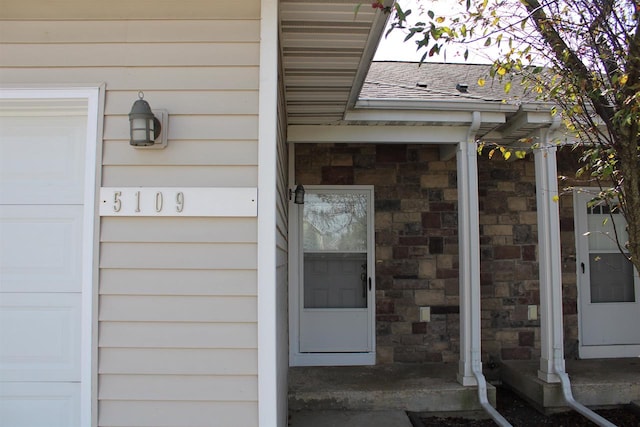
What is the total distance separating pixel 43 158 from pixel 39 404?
3.88 ft

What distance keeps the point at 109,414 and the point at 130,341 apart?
1.10 ft

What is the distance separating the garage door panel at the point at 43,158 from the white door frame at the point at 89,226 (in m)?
0.14

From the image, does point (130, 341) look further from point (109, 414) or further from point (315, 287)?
point (315, 287)

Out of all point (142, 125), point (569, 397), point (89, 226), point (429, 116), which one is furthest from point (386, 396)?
point (142, 125)

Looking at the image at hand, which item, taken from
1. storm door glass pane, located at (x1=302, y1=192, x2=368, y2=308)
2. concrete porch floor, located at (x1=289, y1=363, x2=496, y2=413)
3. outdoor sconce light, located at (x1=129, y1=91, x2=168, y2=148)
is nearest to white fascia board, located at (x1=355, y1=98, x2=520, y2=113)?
storm door glass pane, located at (x1=302, y1=192, x2=368, y2=308)

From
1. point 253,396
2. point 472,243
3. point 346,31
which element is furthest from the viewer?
point 472,243

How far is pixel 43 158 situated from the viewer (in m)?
2.42

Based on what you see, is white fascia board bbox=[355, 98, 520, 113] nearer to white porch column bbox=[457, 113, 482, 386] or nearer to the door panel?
white porch column bbox=[457, 113, 482, 386]

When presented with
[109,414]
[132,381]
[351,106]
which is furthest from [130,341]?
[351,106]

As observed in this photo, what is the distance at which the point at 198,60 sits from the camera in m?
2.32

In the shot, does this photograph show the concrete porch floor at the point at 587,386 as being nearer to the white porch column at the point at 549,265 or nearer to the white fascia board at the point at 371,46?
the white porch column at the point at 549,265

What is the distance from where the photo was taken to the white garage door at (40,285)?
7.83ft

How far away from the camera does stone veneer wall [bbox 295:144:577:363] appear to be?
16.7 ft

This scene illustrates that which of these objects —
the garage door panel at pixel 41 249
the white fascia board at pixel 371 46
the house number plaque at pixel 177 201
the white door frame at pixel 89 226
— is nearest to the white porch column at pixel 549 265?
the white fascia board at pixel 371 46
